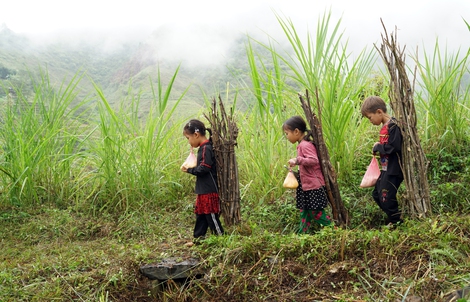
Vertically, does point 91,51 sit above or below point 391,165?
above

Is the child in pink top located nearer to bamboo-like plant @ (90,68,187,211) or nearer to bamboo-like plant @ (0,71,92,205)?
bamboo-like plant @ (90,68,187,211)

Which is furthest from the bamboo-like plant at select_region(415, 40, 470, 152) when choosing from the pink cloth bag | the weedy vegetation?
the pink cloth bag

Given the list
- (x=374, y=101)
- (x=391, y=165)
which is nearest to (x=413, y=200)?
(x=391, y=165)

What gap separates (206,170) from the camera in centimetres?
380

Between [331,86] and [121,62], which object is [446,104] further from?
[121,62]

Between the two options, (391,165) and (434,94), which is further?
(434,94)

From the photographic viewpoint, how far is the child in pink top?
12.0 feet

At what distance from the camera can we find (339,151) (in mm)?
4371

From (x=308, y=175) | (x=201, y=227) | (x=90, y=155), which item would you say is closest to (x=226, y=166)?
(x=201, y=227)

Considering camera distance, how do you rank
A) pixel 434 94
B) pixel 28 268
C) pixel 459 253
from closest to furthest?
pixel 459 253
pixel 28 268
pixel 434 94

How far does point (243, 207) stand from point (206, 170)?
1.03m

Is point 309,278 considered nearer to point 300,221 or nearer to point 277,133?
point 300,221

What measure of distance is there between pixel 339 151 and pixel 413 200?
1.04 metres

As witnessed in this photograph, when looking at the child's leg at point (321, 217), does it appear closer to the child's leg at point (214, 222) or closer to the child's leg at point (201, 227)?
the child's leg at point (214, 222)
